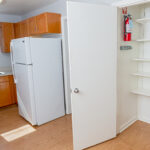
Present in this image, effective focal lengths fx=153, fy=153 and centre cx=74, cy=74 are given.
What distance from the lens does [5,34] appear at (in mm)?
4172

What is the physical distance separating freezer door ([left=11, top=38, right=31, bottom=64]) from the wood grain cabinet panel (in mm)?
900

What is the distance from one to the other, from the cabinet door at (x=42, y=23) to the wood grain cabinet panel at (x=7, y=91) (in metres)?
1.53

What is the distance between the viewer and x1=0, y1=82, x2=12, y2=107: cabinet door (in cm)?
386

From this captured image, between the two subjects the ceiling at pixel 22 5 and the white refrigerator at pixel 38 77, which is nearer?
the white refrigerator at pixel 38 77

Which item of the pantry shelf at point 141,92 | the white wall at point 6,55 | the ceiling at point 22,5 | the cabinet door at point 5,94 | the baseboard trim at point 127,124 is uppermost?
the ceiling at point 22,5

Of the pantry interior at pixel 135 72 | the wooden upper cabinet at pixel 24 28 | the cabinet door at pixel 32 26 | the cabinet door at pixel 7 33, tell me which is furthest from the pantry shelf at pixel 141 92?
the cabinet door at pixel 7 33

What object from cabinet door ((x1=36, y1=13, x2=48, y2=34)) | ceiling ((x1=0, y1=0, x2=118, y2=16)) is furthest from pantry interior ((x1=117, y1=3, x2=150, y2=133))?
ceiling ((x1=0, y1=0, x2=118, y2=16))

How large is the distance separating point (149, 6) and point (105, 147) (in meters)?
2.55

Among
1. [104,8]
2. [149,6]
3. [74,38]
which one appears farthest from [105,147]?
[149,6]

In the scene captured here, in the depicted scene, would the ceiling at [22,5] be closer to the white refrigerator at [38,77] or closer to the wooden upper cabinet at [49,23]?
the wooden upper cabinet at [49,23]

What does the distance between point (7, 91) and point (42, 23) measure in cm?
197

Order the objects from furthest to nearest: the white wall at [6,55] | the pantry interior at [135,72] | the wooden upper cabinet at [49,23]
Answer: the white wall at [6,55] < the wooden upper cabinet at [49,23] < the pantry interior at [135,72]

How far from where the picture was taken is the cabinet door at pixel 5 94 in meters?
3.86

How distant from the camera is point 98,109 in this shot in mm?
2320
